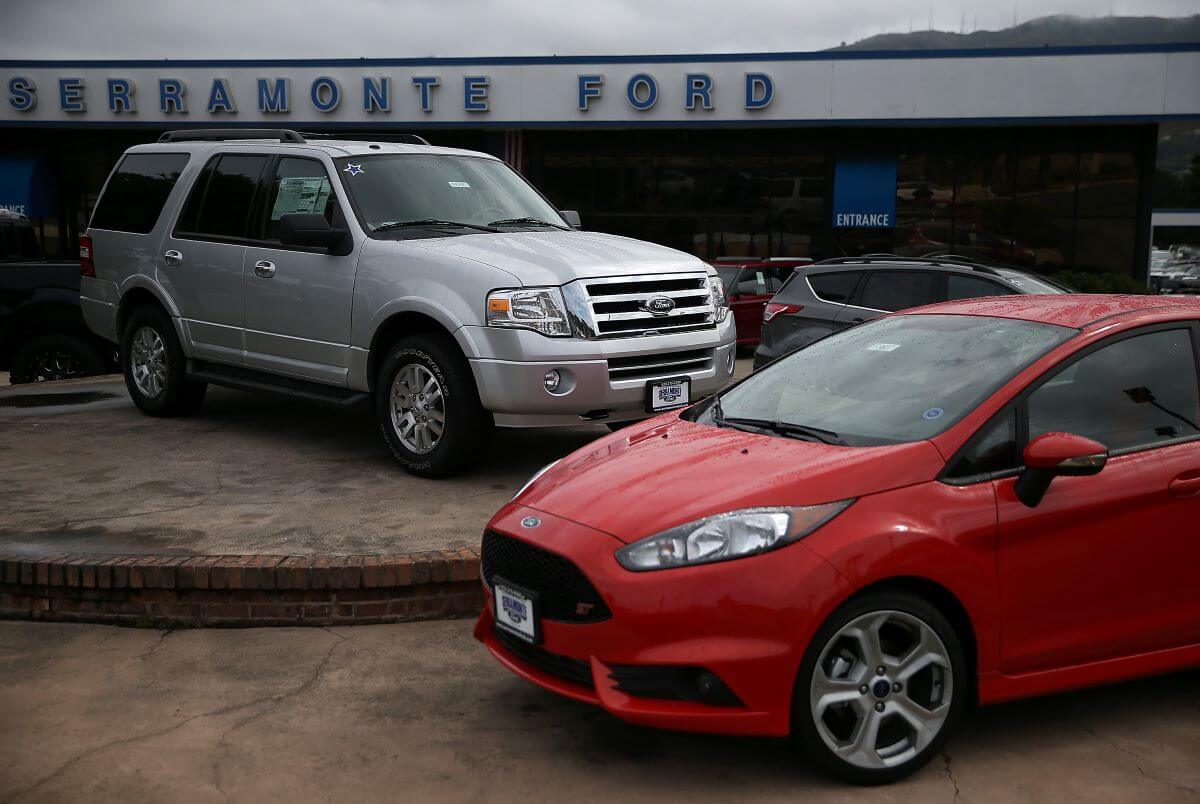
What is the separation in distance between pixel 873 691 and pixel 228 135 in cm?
728

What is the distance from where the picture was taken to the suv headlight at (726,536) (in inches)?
147

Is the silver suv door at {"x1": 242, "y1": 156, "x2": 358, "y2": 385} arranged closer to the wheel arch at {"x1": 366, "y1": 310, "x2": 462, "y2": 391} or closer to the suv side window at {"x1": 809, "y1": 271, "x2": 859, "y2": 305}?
the wheel arch at {"x1": 366, "y1": 310, "x2": 462, "y2": 391}

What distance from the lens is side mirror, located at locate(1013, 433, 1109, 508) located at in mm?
3900

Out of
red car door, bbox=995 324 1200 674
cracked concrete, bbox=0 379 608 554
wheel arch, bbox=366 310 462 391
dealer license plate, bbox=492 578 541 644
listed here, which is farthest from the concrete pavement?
red car door, bbox=995 324 1200 674

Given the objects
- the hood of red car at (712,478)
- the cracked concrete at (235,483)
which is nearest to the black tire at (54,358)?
the cracked concrete at (235,483)

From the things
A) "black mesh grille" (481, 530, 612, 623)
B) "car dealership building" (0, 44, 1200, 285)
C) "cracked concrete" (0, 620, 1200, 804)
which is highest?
"car dealership building" (0, 44, 1200, 285)

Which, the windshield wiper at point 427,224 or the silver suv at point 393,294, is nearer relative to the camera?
the silver suv at point 393,294

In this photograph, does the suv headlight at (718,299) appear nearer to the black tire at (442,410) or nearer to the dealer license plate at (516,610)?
the black tire at (442,410)

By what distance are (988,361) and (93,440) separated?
6.66 m

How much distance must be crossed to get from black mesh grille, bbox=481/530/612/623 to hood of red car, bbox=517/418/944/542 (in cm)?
17

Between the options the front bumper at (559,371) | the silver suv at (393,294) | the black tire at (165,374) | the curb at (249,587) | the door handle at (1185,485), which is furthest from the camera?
the black tire at (165,374)

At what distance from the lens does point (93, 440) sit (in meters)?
8.65

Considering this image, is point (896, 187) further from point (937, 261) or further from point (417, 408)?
point (417, 408)

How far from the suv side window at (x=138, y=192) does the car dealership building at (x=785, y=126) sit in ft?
61.5
